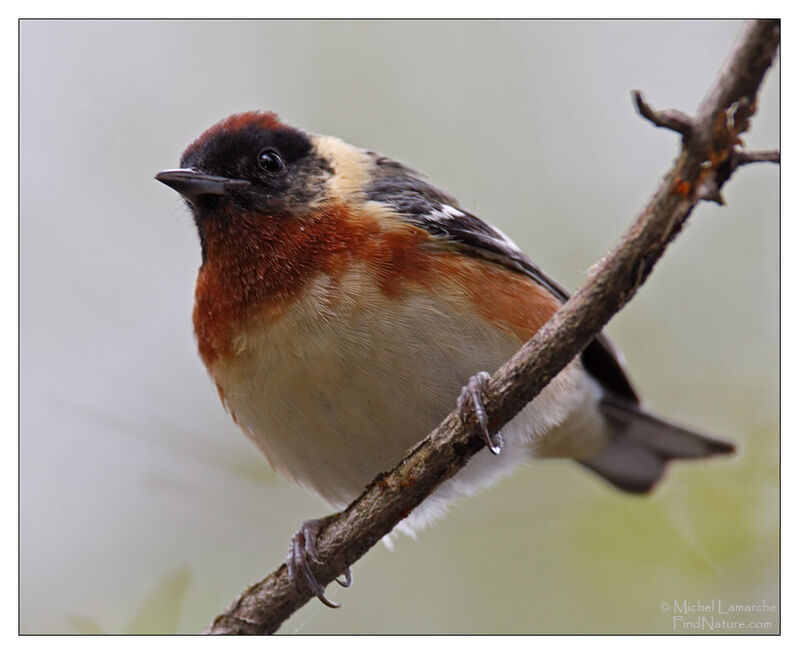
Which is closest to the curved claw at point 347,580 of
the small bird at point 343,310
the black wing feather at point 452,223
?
the small bird at point 343,310

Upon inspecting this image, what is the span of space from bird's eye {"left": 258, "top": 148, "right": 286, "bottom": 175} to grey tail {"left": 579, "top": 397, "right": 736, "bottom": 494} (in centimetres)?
261

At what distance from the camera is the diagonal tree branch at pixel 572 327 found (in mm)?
2613

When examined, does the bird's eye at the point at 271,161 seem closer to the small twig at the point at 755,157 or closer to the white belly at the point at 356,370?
the white belly at the point at 356,370

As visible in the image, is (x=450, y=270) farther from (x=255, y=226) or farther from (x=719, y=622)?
(x=719, y=622)

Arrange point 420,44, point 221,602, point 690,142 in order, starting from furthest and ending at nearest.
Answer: point 221,602
point 420,44
point 690,142

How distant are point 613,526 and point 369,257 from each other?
282 cm

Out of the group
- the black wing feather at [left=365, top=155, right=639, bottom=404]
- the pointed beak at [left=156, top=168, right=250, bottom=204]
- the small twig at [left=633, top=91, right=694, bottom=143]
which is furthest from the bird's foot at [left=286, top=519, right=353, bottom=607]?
the small twig at [left=633, top=91, right=694, bottom=143]

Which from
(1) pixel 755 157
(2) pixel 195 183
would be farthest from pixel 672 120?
(2) pixel 195 183

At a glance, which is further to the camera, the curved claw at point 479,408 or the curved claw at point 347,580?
the curved claw at point 347,580

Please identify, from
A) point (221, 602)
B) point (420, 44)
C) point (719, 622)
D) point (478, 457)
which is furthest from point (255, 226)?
point (719, 622)

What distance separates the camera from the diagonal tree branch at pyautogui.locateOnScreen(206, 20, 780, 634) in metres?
2.61

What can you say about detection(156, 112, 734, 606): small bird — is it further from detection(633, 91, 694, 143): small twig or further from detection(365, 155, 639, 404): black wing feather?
detection(633, 91, 694, 143): small twig

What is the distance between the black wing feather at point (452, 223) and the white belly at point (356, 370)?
0.49 meters

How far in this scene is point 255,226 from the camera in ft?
14.7
